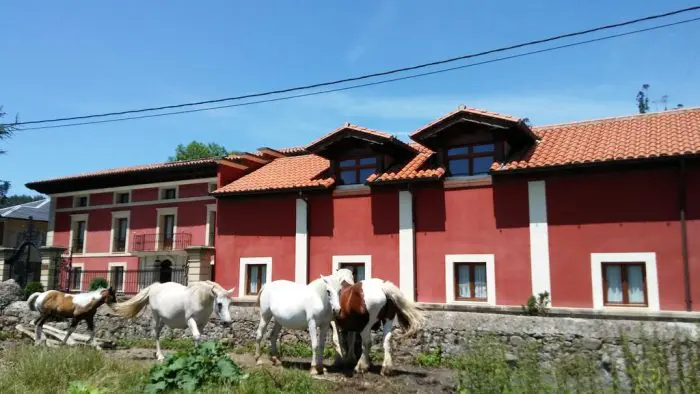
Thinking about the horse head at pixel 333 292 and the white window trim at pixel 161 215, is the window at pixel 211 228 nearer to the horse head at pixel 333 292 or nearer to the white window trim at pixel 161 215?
the white window trim at pixel 161 215

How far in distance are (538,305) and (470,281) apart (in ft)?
6.79

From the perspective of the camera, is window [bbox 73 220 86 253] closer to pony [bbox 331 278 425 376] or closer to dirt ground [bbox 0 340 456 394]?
dirt ground [bbox 0 340 456 394]

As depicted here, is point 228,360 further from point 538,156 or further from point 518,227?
point 538,156

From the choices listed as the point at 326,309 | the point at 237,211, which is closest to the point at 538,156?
the point at 326,309

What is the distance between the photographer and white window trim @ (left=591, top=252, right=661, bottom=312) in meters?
12.6

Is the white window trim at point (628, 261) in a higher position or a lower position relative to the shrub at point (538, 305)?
higher

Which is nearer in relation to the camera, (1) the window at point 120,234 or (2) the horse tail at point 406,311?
(2) the horse tail at point 406,311

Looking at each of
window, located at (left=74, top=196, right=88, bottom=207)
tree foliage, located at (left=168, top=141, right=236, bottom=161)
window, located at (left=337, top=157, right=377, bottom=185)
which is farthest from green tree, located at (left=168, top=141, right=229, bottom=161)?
window, located at (left=337, top=157, right=377, bottom=185)

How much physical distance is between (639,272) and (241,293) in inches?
487

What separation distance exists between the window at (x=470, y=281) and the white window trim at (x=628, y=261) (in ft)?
9.43

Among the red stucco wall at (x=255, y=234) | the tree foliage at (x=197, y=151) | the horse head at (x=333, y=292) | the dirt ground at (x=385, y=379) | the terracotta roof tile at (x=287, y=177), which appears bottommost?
the dirt ground at (x=385, y=379)

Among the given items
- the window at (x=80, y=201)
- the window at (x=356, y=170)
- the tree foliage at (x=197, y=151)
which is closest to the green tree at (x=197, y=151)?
the tree foliage at (x=197, y=151)

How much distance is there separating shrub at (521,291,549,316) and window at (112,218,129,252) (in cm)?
2188

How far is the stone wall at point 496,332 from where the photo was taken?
10.0m
